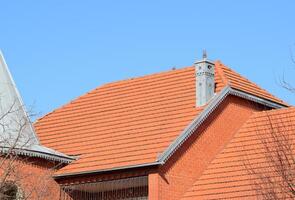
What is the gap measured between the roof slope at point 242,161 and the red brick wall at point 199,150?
0.28 m

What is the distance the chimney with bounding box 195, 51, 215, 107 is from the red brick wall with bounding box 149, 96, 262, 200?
0.62m

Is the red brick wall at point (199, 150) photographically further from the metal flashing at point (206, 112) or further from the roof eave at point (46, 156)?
the roof eave at point (46, 156)

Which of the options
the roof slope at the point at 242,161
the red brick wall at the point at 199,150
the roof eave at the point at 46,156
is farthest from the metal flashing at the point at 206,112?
the roof eave at the point at 46,156

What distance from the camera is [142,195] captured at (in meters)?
27.4

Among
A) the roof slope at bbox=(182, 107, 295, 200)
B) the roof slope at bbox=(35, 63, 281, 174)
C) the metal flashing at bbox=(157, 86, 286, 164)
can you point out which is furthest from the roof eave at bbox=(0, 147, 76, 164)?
the roof slope at bbox=(182, 107, 295, 200)

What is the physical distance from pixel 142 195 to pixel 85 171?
2098mm

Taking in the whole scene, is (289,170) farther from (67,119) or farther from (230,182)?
(67,119)

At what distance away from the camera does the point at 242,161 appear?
89.5 feet

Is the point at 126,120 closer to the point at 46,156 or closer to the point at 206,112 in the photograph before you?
the point at 206,112

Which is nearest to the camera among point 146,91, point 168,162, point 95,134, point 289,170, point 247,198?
point 289,170

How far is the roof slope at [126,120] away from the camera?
92.1 feet

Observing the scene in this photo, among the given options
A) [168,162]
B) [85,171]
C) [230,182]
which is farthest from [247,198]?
[85,171]

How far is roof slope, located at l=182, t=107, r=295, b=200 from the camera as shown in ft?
85.1

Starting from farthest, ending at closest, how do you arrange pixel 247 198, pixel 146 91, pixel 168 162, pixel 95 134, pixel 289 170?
pixel 146 91
pixel 95 134
pixel 168 162
pixel 247 198
pixel 289 170
